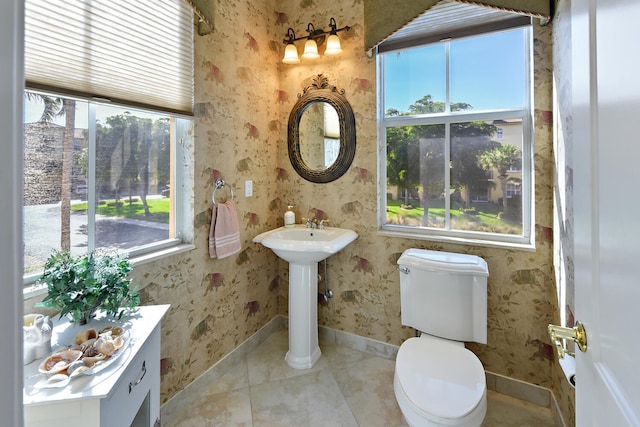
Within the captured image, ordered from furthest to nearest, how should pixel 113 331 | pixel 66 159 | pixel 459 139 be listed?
pixel 459 139 < pixel 66 159 < pixel 113 331

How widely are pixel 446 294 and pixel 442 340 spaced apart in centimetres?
25

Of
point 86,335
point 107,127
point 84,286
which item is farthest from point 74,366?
point 107,127

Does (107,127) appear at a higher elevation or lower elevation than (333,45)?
lower

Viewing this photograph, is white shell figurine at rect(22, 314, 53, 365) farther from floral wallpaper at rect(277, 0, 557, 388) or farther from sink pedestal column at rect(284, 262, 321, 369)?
floral wallpaper at rect(277, 0, 557, 388)

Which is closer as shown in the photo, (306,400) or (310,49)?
(306,400)

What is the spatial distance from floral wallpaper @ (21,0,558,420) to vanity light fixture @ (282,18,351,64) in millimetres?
78

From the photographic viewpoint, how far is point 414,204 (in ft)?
7.30

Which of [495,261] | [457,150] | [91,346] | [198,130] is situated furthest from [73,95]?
[495,261]

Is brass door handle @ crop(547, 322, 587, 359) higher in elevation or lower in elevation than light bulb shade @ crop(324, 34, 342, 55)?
lower

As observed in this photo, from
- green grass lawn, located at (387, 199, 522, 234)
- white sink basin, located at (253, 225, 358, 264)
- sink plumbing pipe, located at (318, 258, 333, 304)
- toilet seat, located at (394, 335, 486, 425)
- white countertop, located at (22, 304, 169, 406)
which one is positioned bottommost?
toilet seat, located at (394, 335, 486, 425)

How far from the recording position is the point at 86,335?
3.42 ft

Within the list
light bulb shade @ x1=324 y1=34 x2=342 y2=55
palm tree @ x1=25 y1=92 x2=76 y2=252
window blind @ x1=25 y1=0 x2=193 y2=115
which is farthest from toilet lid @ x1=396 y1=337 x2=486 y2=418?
light bulb shade @ x1=324 y1=34 x2=342 y2=55

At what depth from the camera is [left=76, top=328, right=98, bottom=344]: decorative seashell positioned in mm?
1026

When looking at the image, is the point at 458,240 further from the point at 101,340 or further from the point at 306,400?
the point at 101,340
